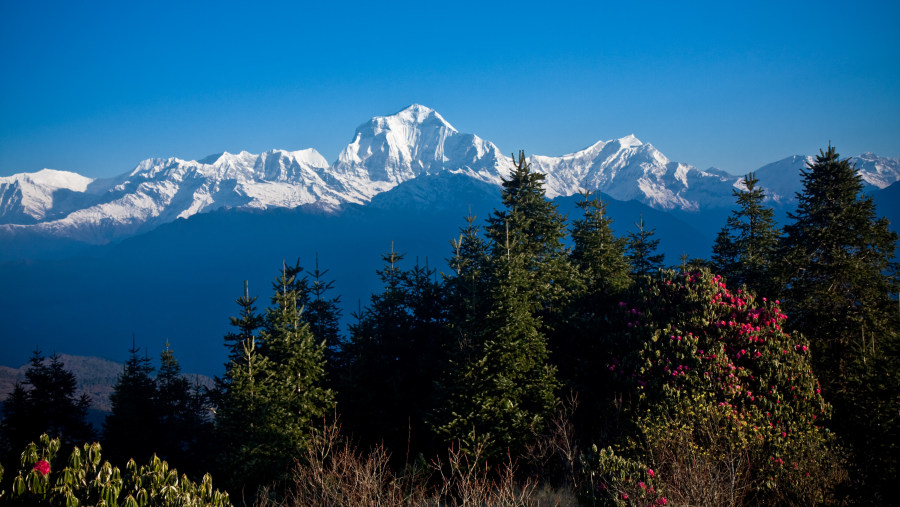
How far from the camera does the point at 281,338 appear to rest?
24.4 metres

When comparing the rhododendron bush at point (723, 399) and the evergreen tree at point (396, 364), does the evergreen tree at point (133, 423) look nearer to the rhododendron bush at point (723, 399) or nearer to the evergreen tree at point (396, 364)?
the evergreen tree at point (396, 364)

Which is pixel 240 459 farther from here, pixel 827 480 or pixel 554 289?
pixel 827 480

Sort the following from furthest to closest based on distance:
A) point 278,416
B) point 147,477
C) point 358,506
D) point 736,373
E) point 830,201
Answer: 1. point 830,201
2. point 278,416
3. point 736,373
4. point 358,506
5. point 147,477

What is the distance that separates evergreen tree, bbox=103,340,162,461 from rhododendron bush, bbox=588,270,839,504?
38.1 m

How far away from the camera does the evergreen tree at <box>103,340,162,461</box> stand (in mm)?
38125

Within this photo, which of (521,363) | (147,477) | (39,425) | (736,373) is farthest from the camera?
(39,425)

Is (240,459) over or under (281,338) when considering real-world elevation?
under

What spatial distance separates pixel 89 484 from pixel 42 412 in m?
44.2

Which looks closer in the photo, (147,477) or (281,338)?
(147,477)

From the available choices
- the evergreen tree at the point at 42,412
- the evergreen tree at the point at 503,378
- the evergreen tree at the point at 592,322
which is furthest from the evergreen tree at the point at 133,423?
the evergreen tree at the point at 592,322

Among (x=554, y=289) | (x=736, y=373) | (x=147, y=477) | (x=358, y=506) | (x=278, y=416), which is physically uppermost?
(x=554, y=289)

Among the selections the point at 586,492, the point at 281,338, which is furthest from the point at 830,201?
the point at 281,338

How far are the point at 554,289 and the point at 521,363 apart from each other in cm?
654

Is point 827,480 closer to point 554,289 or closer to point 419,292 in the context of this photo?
point 554,289
